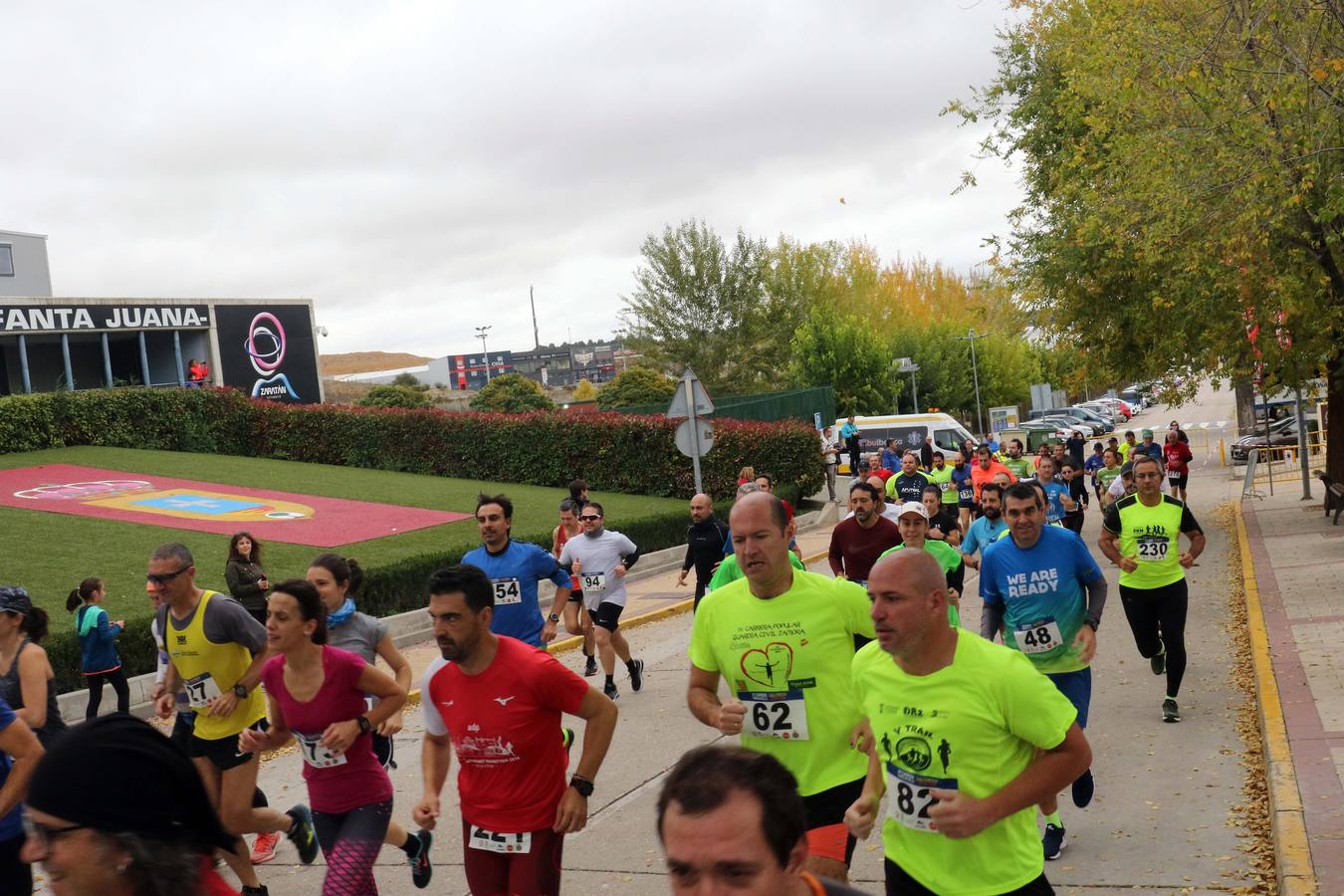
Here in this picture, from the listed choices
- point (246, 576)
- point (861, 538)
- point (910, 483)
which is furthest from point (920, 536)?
point (910, 483)

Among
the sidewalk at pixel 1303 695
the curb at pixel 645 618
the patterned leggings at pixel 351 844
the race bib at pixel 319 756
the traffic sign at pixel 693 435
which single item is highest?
the traffic sign at pixel 693 435

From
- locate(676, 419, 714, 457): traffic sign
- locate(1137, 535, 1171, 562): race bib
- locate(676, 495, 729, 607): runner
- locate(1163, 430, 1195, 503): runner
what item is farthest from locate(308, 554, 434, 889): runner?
locate(1163, 430, 1195, 503): runner

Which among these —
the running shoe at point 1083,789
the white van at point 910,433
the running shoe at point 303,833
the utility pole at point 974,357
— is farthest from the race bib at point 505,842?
the utility pole at point 974,357

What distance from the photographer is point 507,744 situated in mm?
5000

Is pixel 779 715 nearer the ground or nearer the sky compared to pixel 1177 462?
nearer the sky

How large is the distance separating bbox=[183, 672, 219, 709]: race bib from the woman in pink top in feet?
3.21

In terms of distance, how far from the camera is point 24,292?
53906mm

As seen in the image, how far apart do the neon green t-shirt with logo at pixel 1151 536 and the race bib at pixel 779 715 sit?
5.58 meters

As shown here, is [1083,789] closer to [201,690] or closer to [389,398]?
[201,690]

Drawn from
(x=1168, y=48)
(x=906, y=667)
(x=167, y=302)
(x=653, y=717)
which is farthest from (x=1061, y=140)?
(x=167, y=302)

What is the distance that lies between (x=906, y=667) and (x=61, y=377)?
1740 inches

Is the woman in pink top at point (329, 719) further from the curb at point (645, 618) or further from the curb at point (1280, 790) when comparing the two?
the curb at point (645, 618)

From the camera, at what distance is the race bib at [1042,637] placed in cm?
756

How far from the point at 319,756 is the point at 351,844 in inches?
16.9
